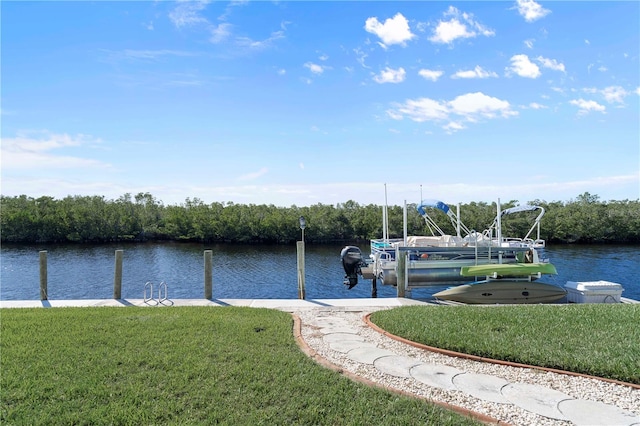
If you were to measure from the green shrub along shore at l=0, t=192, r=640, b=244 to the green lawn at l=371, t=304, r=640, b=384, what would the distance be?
134 feet

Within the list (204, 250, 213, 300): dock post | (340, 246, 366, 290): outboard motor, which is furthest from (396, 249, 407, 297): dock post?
(204, 250, 213, 300): dock post

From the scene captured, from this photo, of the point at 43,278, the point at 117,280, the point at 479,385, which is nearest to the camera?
the point at 479,385

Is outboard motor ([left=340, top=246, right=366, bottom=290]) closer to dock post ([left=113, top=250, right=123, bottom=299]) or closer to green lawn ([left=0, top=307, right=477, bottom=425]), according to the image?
dock post ([left=113, top=250, right=123, bottom=299])

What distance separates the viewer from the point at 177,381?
4992 millimetres

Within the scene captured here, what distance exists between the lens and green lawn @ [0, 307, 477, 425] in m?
4.24

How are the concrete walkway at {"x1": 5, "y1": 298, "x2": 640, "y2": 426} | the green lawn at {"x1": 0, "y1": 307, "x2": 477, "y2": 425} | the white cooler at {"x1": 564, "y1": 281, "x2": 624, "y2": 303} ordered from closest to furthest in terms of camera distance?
the green lawn at {"x1": 0, "y1": 307, "x2": 477, "y2": 425} → the concrete walkway at {"x1": 5, "y1": 298, "x2": 640, "y2": 426} → the white cooler at {"x1": 564, "y1": 281, "x2": 624, "y2": 303}

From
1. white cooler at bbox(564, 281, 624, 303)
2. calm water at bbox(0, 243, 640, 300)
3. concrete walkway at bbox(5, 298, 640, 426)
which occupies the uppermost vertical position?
concrete walkway at bbox(5, 298, 640, 426)

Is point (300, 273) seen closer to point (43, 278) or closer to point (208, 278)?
point (208, 278)

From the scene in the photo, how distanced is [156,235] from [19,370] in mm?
58238

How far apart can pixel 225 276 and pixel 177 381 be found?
20.7m

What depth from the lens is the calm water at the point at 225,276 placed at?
20172 millimetres

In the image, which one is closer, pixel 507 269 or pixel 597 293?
pixel 597 293

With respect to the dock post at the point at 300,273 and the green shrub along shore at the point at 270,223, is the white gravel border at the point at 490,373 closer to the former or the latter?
the dock post at the point at 300,273

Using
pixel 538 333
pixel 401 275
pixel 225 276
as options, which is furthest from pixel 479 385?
pixel 225 276
